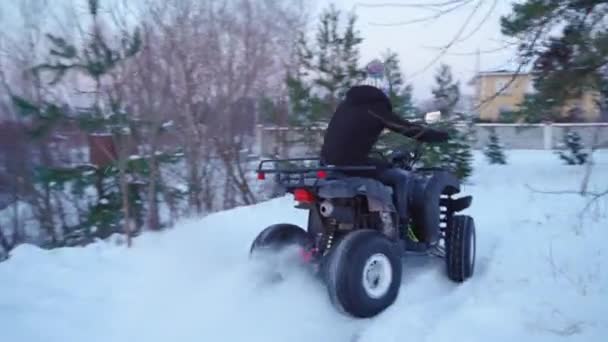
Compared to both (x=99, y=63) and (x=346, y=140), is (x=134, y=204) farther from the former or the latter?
(x=346, y=140)

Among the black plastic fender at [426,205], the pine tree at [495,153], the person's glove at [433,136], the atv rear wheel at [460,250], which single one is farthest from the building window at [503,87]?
the pine tree at [495,153]

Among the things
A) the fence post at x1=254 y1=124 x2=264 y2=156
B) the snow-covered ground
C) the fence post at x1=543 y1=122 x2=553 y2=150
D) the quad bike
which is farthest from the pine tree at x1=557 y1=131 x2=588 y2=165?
the quad bike

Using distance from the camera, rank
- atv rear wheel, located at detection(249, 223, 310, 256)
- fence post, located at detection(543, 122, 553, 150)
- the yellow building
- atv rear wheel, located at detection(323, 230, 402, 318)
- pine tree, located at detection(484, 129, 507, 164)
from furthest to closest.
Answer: fence post, located at detection(543, 122, 553, 150) → pine tree, located at detection(484, 129, 507, 164) → atv rear wheel, located at detection(249, 223, 310, 256) → the yellow building → atv rear wheel, located at detection(323, 230, 402, 318)

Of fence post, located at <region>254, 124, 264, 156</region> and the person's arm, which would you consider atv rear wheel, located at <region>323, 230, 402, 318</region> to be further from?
fence post, located at <region>254, 124, 264, 156</region>

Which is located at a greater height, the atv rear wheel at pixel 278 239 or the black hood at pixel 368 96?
the black hood at pixel 368 96

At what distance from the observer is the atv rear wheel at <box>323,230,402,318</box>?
498 cm

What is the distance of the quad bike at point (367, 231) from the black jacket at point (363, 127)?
184 millimetres

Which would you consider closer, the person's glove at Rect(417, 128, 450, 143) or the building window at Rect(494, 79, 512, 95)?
the building window at Rect(494, 79, 512, 95)

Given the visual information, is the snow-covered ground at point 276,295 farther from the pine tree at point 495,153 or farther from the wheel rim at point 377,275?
the pine tree at point 495,153

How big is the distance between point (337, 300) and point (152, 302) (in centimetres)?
162

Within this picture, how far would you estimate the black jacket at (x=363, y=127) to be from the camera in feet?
18.3

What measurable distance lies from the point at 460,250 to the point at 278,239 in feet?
5.58

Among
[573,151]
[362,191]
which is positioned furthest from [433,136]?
[573,151]

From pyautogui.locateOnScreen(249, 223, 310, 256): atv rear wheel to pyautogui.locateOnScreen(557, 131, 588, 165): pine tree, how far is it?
488 inches
